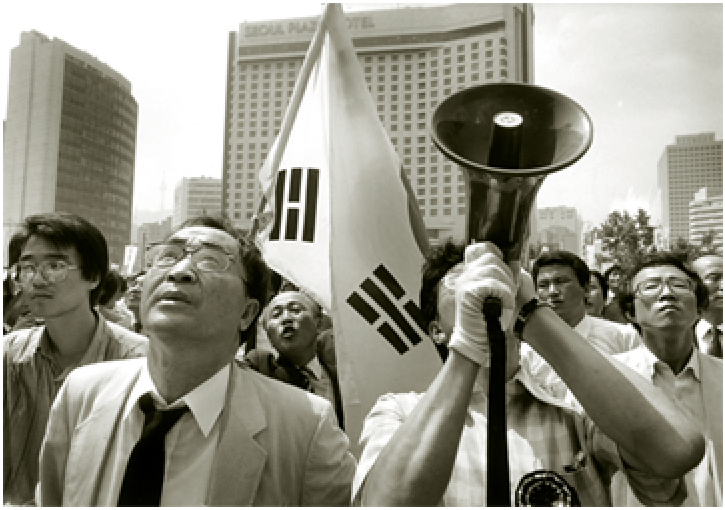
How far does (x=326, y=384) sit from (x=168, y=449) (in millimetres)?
2131

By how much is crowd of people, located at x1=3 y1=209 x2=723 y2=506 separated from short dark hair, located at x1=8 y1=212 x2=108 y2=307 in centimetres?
13

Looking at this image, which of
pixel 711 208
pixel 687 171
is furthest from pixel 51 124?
pixel 711 208

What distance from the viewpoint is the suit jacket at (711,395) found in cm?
274

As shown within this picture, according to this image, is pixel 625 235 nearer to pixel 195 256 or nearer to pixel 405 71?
pixel 405 71

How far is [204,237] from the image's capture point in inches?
84.4

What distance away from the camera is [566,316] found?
3896 mm

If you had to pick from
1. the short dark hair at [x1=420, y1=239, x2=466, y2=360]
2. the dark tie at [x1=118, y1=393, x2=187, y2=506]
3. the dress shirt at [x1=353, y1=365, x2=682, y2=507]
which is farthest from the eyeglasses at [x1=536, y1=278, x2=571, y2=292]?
the dark tie at [x1=118, y1=393, x2=187, y2=506]

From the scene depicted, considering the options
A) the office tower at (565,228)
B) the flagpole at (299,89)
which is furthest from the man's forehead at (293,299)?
the office tower at (565,228)

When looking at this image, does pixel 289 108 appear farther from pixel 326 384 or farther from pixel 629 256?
pixel 629 256

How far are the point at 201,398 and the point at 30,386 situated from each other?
112 centimetres

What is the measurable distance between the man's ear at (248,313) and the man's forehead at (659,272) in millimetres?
2047

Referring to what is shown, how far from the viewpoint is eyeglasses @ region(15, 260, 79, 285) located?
2697 mm

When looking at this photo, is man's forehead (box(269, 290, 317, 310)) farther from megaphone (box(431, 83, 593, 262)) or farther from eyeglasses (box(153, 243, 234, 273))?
megaphone (box(431, 83, 593, 262))

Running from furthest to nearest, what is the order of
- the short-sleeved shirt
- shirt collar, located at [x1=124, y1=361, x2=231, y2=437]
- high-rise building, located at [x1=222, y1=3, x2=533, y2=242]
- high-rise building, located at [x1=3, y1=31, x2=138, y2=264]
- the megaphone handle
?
1. high-rise building, located at [x1=222, y1=3, x2=533, y2=242]
2. high-rise building, located at [x1=3, y1=31, x2=138, y2=264]
3. the short-sleeved shirt
4. shirt collar, located at [x1=124, y1=361, x2=231, y2=437]
5. the megaphone handle
